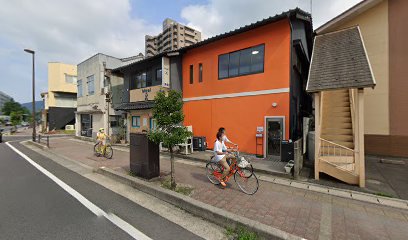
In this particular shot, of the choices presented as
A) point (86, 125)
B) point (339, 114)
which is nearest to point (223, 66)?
point (339, 114)

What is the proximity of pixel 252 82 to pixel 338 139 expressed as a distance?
4701mm

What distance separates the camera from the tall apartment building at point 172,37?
231 ft

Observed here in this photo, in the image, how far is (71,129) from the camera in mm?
32688

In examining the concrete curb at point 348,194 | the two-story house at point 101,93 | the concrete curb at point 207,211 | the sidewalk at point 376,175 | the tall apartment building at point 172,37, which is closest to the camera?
the concrete curb at point 207,211

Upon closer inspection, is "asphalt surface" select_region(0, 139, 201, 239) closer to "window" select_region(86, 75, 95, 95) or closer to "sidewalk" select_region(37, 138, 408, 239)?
"sidewalk" select_region(37, 138, 408, 239)

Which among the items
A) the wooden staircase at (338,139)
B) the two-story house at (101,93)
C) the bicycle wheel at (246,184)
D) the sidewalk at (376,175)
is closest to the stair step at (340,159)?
the wooden staircase at (338,139)

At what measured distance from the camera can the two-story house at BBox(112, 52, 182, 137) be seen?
12.9 meters

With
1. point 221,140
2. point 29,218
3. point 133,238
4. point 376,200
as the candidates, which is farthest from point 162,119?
point 376,200

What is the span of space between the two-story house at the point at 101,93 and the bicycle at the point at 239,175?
1442 centimetres

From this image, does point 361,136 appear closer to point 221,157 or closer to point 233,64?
point 221,157

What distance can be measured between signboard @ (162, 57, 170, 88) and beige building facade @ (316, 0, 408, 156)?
11494mm

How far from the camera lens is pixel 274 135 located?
9289mm

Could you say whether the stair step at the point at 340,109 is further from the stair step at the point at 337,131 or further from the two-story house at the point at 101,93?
the two-story house at the point at 101,93

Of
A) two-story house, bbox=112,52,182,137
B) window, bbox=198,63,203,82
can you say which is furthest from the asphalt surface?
window, bbox=198,63,203,82
